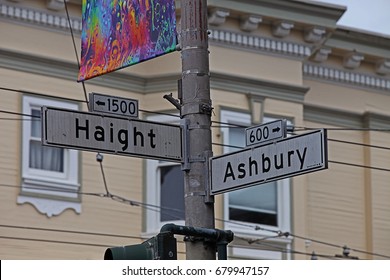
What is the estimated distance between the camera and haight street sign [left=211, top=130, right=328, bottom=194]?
9.30 meters

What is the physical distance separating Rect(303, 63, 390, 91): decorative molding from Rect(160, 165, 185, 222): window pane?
3.57 meters

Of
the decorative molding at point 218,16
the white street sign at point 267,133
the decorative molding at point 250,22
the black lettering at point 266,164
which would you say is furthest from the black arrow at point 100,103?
the decorative molding at point 250,22

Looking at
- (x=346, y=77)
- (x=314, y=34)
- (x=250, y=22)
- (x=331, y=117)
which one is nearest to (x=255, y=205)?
(x=331, y=117)

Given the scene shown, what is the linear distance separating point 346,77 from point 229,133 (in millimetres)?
3457

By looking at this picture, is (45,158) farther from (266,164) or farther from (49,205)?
(266,164)

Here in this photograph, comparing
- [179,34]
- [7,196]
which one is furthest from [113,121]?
[7,196]

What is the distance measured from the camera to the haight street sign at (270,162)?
9.30m

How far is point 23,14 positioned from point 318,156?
11077 millimetres

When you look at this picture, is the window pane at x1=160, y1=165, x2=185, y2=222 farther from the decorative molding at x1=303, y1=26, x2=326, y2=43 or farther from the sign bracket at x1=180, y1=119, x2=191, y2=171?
the sign bracket at x1=180, y1=119, x2=191, y2=171

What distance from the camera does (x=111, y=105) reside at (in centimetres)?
1002

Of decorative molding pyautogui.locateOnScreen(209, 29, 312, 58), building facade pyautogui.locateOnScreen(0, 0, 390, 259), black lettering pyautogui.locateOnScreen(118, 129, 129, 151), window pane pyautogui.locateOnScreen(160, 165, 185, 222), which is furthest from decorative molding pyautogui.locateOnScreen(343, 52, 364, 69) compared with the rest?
black lettering pyautogui.locateOnScreen(118, 129, 129, 151)
